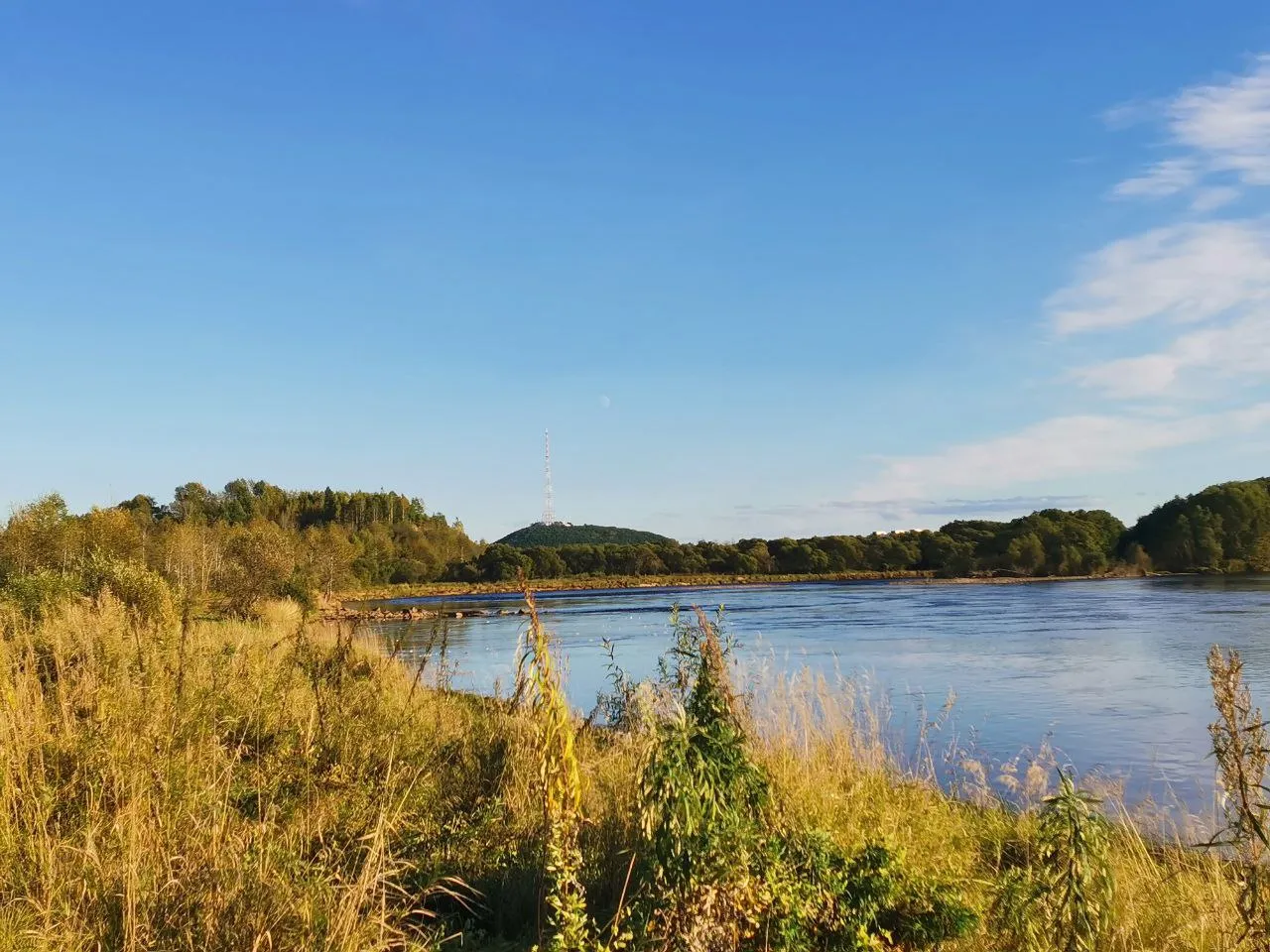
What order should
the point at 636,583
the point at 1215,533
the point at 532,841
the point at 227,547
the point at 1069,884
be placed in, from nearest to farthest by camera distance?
the point at 1069,884 → the point at 532,841 → the point at 227,547 → the point at 1215,533 → the point at 636,583

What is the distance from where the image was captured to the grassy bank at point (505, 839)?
147 inches

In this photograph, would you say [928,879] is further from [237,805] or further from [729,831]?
[237,805]

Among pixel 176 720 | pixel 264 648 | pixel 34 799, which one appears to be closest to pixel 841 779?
pixel 176 720

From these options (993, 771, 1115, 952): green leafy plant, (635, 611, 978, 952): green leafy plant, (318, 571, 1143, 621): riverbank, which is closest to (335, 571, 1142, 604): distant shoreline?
(318, 571, 1143, 621): riverbank

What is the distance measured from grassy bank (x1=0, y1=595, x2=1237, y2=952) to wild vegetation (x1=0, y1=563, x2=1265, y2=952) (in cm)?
2

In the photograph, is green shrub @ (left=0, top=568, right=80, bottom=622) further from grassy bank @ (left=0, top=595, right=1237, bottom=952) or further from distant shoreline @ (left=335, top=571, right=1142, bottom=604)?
distant shoreline @ (left=335, top=571, right=1142, bottom=604)

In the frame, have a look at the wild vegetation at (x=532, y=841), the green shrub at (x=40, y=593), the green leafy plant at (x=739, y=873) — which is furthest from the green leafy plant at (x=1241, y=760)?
the green shrub at (x=40, y=593)

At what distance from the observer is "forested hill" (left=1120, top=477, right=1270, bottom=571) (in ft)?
229

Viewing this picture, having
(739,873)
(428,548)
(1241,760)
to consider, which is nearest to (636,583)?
(428,548)

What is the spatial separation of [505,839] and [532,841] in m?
0.19

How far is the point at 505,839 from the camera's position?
18.3ft

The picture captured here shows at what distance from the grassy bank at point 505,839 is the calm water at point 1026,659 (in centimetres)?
153

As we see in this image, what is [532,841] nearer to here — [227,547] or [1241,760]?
[1241,760]

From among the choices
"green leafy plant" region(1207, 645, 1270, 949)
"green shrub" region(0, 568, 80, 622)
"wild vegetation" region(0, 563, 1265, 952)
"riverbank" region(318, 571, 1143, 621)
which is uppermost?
"green shrub" region(0, 568, 80, 622)
